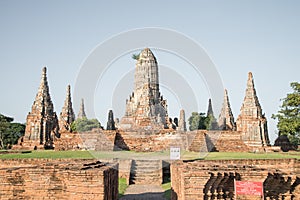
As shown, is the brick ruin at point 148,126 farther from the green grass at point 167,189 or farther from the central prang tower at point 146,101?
the green grass at point 167,189

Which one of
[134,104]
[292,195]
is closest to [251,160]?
[292,195]

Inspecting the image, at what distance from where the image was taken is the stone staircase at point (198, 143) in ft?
65.2

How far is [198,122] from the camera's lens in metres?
45.6

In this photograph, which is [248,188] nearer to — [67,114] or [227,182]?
[227,182]

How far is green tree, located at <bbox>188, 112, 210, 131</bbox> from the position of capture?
41.7 meters

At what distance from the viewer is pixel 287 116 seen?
77.6 ft

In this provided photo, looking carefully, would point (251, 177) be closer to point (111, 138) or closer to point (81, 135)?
point (111, 138)

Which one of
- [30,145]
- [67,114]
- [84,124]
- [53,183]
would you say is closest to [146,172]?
[53,183]

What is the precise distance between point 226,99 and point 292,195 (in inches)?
1350

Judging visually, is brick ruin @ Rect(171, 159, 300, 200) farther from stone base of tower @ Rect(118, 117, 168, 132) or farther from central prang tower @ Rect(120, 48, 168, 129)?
central prang tower @ Rect(120, 48, 168, 129)

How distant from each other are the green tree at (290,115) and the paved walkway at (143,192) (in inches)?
501

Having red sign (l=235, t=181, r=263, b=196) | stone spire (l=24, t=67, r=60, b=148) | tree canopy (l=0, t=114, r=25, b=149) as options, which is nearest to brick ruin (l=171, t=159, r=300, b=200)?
red sign (l=235, t=181, r=263, b=196)

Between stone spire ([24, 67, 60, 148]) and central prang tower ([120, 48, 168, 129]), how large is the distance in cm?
700

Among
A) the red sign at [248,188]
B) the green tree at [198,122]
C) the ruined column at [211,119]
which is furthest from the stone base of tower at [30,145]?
the red sign at [248,188]
